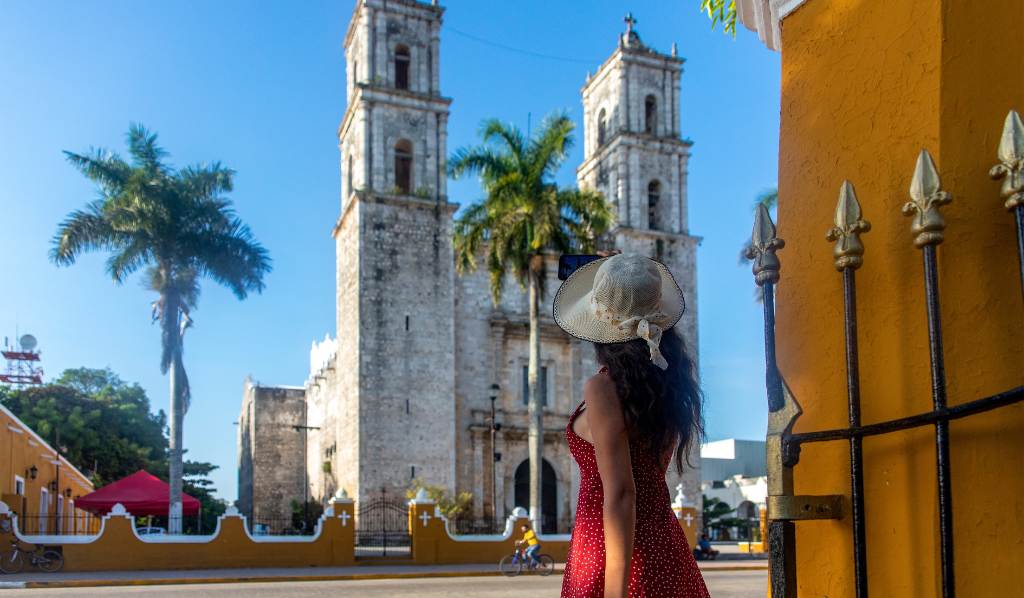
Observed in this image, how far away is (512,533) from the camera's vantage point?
2250cm

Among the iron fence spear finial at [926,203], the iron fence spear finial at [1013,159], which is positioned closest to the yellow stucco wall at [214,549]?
the iron fence spear finial at [926,203]

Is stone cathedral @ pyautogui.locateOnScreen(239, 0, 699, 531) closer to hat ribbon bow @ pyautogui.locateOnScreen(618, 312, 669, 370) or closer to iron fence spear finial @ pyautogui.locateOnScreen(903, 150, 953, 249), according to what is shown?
hat ribbon bow @ pyautogui.locateOnScreen(618, 312, 669, 370)

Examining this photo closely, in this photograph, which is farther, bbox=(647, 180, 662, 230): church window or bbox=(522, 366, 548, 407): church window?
bbox=(647, 180, 662, 230): church window

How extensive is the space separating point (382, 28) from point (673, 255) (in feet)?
39.0

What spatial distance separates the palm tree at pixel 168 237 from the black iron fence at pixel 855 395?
21497 mm

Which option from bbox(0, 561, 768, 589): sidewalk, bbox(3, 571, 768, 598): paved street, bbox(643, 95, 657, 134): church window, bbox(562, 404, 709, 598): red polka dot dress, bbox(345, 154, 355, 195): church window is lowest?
bbox(0, 561, 768, 589): sidewalk

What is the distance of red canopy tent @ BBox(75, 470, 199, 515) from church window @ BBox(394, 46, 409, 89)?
50.1ft

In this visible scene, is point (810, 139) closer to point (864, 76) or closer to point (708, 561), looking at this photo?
point (864, 76)

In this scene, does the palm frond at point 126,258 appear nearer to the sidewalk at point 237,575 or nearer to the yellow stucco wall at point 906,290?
the sidewalk at point 237,575

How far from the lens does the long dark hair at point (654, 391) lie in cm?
228

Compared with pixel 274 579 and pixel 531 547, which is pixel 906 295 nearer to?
pixel 274 579

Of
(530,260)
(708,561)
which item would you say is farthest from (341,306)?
(708,561)

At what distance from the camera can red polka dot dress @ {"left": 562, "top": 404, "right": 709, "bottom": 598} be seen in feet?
7.37

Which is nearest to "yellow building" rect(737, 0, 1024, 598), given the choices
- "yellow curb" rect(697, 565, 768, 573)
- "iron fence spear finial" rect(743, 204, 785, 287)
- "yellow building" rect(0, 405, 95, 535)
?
"iron fence spear finial" rect(743, 204, 785, 287)
